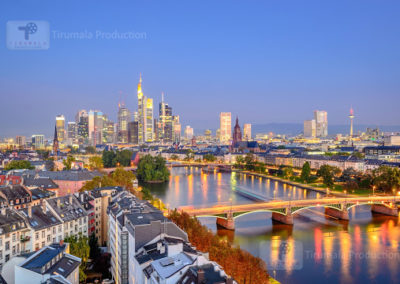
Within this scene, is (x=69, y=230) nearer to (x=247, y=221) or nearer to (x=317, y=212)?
(x=247, y=221)

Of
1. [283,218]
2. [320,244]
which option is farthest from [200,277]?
[283,218]

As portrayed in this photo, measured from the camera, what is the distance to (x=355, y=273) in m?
15.8

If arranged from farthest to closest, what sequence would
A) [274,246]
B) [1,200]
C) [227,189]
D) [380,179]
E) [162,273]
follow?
[227,189] → [380,179] → [274,246] → [1,200] → [162,273]

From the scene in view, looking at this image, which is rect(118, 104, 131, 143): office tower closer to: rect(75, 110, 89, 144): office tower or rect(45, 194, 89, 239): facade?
rect(75, 110, 89, 144): office tower

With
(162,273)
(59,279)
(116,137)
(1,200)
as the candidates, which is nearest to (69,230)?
(1,200)

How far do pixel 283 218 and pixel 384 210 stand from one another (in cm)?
Result: 843

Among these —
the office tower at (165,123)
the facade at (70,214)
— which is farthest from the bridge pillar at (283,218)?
the office tower at (165,123)

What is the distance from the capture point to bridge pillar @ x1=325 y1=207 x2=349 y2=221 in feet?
80.3

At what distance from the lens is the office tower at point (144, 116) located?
15625 centimetres

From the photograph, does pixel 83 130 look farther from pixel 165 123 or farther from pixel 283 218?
pixel 283 218

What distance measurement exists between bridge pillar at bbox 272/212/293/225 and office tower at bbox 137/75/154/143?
135716 mm

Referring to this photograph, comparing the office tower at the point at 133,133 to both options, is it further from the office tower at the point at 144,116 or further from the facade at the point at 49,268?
the facade at the point at 49,268

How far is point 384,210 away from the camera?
1045 inches

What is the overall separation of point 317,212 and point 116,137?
154 metres
